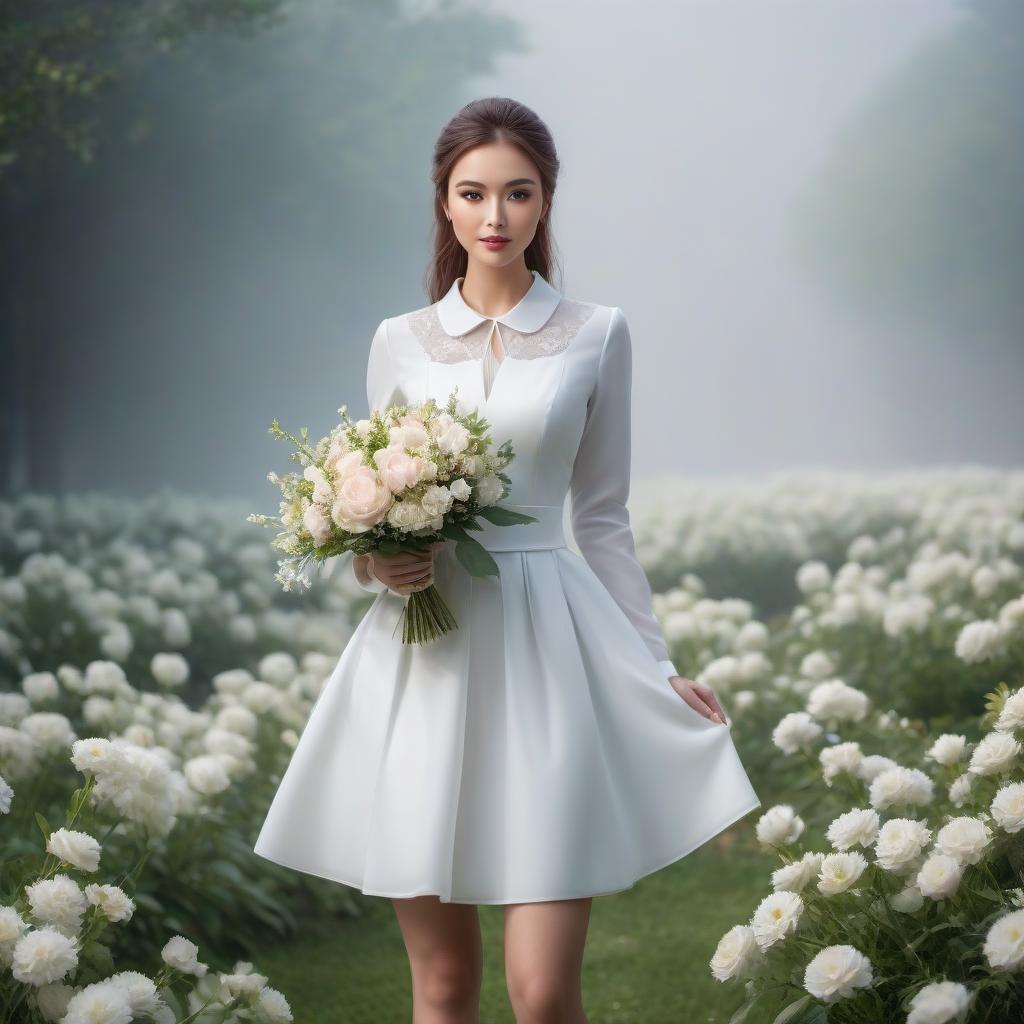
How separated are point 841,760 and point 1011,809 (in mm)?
784

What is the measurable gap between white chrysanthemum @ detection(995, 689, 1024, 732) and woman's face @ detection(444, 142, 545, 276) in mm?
1344

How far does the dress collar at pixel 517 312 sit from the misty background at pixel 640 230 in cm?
575

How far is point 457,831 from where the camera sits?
2.42m

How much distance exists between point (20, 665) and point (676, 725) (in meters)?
3.91

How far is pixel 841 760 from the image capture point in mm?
3223

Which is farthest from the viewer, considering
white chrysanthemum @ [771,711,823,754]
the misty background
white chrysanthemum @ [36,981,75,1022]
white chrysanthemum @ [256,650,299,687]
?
the misty background

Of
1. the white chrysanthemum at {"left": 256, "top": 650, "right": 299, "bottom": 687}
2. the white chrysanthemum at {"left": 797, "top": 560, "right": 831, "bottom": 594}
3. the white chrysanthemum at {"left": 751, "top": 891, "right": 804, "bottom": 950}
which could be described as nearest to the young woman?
the white chrysanthemum at {"left": 751, "top": 891, "right": 804, "bottom": 950}

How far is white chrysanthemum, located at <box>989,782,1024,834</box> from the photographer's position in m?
2.44

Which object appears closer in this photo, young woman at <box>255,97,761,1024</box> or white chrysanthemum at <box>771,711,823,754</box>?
young woman at <box>255,97,761,1024</box>

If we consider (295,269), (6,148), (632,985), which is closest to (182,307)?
(295,269)

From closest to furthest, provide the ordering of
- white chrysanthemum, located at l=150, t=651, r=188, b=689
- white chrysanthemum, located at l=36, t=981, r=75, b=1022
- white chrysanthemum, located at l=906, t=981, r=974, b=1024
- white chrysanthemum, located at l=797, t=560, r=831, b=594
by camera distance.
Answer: white chrysanthemum, located at l=906, t=981, r=974, b=1024 → white chrysanthemum, located at l=36, t=981, r=75, b=1022 → white chrysanthemum, located at l=150, t=651, r=188, b=689 → white chrysanthemum, located at l=797, t=560, r=831, b=594

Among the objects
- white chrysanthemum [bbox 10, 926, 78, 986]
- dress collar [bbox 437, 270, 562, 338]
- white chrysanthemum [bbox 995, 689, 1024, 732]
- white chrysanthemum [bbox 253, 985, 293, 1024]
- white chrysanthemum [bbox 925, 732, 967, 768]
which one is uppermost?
dress collar [bbox 437, 270, 562, 338]

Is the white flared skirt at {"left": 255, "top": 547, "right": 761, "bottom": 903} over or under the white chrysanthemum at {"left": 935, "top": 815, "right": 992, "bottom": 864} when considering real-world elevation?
over

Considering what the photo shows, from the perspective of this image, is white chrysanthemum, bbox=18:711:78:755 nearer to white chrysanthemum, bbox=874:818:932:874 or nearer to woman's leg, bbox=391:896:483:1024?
woman's leg, bbox=391:896:483:1024
